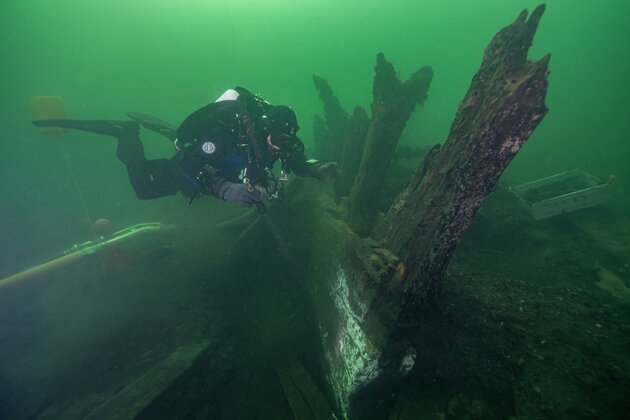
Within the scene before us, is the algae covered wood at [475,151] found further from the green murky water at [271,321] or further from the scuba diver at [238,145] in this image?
the scuba diver at [238,145]

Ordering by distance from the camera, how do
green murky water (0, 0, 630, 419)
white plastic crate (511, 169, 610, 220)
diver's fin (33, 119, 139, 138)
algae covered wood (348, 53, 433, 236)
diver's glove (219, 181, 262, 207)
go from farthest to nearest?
diver's fin (33, 119, 139, 138) < white plastic crate (511, 169, 610, 220) < algae covered wood (348, 53, 433, 236) < diver's glove (219, 181, 262, 207) < green murky water (0, 0, 630, 419)

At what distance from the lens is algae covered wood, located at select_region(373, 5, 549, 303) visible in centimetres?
166

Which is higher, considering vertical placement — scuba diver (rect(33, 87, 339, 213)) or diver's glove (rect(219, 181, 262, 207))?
scuba diver (rect(33, 87, 339, 213))

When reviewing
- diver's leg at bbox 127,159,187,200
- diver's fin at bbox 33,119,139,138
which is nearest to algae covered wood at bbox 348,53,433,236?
diver's leg at bbox 127,159,187,200

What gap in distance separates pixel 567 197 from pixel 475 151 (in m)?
6.04

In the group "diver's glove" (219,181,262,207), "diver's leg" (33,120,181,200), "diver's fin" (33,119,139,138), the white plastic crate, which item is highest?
"diver's fin" (33,119,139,138)

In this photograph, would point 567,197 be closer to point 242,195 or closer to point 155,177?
point 242,195

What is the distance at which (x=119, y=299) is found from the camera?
4371mm

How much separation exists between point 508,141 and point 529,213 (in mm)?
5367

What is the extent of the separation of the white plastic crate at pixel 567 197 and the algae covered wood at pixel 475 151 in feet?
16.8

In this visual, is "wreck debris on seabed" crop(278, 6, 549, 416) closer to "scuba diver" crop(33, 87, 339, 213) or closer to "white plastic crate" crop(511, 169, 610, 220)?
"scuba diver" crop(33, 87, 339, 213)

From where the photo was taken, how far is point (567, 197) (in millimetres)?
5512

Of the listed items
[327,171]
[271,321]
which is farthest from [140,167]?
[271,321]

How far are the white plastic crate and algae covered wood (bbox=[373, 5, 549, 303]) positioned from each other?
513 cm
